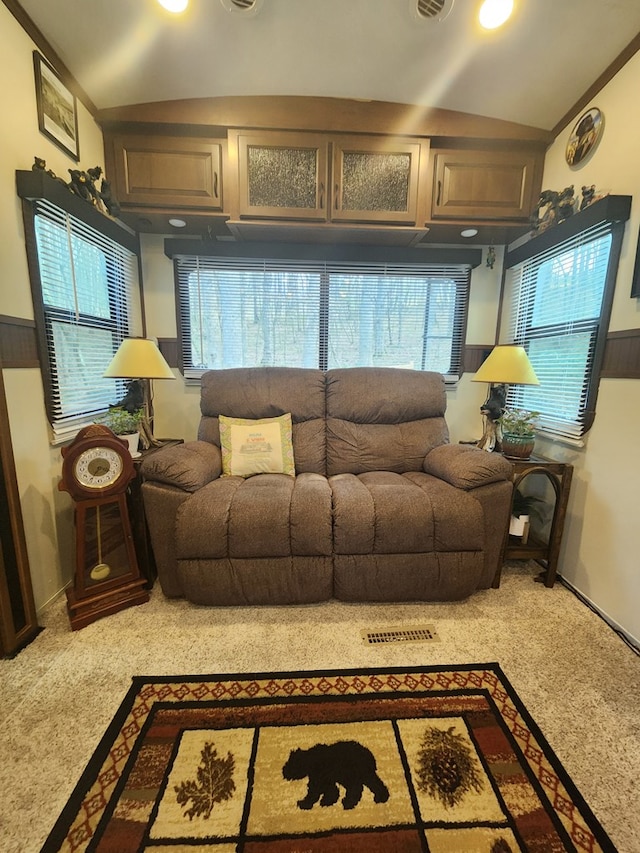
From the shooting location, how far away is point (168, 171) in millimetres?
2006

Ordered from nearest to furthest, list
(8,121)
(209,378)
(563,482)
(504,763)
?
(504,763) < (8,121) < (563,482) < (209,378)

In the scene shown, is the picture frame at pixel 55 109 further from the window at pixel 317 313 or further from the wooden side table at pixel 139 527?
the wooden side table at pixel 139 527

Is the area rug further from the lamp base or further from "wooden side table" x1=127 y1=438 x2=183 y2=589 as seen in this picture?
the lamp base

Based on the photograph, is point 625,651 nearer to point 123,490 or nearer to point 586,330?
point 586,330

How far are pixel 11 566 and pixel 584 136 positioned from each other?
3503 millimetres

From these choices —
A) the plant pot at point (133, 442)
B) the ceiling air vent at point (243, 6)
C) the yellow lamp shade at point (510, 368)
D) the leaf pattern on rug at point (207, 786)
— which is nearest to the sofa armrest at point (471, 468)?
the yellow lamp shade at point (510, 368)

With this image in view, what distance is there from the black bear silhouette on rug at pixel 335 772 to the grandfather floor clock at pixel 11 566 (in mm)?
1232

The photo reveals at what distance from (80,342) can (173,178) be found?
1133 mm

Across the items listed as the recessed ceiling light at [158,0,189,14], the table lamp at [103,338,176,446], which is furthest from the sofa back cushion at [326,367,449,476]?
the recessed ceiling light at [158,0,189,14]

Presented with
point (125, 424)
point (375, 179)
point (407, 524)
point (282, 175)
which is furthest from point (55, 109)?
point (407, 524)

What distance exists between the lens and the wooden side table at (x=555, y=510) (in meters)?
1.80

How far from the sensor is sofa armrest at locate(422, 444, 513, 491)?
170cm

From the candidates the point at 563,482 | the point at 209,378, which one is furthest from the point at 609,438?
the point at 209,378

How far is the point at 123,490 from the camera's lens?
1.59 meters
